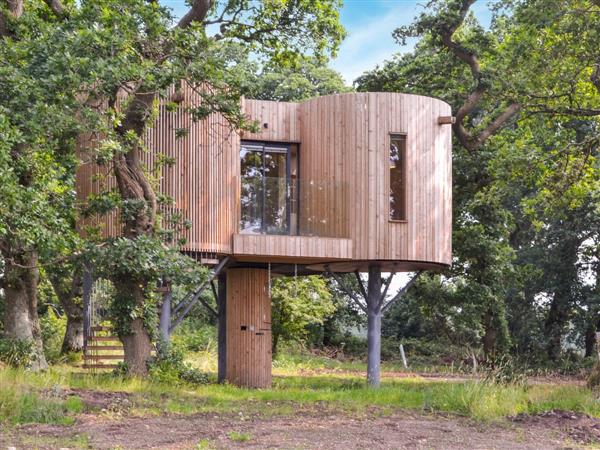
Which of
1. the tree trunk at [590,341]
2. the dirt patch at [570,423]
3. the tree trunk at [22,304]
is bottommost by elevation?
the tree trunk at [590,341]

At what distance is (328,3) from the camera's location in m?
20.2

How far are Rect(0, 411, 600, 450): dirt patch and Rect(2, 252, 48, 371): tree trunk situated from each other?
587 cm

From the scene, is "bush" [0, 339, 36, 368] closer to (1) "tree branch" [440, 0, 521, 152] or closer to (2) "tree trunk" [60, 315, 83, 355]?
(2) "tree trunk" [60, 315, 83, 355]

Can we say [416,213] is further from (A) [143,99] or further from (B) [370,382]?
(A) [143,99]

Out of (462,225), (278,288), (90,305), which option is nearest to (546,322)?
(462,225)

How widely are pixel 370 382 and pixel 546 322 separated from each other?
15.1 meters

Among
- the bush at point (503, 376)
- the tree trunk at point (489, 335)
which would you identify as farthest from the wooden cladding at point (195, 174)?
the tree trunk at point (489, 335)

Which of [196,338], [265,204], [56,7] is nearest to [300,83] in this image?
[196,338]

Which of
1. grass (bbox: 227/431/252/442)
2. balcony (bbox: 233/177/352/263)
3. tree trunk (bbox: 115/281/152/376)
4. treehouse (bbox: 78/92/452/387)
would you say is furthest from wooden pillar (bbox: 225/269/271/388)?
grass (bbox: 227/431/252/442)

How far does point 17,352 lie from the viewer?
1648 cm

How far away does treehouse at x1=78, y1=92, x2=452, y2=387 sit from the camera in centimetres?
1809

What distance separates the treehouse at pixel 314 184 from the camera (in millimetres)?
18094

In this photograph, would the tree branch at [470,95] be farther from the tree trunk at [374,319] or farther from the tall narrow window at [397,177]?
the tree trunk at [374,319]

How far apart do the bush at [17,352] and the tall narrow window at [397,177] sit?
7606 millimetres
